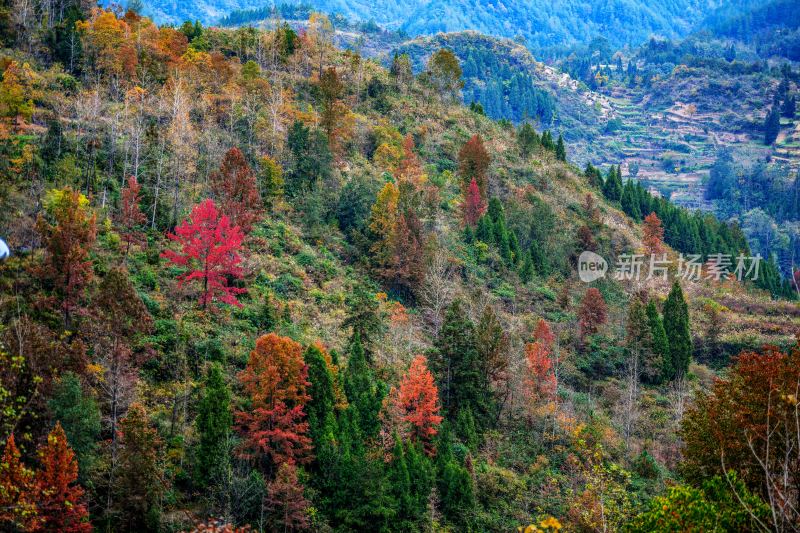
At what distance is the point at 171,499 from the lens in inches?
1414

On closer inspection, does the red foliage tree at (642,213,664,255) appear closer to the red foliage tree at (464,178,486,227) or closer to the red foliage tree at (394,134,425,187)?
the red foliage tree at (464,178,486,227)

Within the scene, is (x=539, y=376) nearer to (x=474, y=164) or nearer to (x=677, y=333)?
(x=677, y=333)

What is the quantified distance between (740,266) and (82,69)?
83309 millimetres

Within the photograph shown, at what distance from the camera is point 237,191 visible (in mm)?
54031

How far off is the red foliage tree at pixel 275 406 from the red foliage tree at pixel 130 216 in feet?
50.2

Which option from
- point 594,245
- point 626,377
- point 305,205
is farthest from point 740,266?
point 305,205

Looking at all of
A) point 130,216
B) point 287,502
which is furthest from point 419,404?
point 130,216

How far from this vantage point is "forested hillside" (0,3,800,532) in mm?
32469

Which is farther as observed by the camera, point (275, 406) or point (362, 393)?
point (362, 393)

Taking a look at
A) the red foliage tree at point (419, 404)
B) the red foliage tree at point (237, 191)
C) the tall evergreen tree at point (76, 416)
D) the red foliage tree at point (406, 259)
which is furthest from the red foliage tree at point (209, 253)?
the red foliage tree at point (406, 259)

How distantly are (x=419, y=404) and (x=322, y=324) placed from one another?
35.3ft

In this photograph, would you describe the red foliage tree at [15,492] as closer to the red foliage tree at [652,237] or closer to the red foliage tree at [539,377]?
the red foliage tree at [539,377]

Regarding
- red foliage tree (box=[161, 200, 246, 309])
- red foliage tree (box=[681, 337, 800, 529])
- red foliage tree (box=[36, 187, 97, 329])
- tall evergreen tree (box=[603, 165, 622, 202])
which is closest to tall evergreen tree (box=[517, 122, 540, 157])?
tall evergreen tree (box=[603, 165, 622, 202])

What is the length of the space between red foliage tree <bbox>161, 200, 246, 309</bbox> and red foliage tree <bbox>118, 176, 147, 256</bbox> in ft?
9.54
